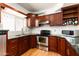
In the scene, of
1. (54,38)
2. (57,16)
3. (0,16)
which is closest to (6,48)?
(0,16)

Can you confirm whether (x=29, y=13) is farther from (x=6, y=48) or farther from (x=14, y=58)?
(x=14, y=58)

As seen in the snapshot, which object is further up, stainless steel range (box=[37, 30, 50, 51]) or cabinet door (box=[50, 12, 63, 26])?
cabinet door (box=[50, 12, 63, 26])

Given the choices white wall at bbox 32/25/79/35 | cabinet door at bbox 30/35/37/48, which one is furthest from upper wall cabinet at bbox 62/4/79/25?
cabinet door at bbox 30/35/37/48

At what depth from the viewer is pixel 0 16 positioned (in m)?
2.55

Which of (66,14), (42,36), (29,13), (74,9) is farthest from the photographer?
(29,13)

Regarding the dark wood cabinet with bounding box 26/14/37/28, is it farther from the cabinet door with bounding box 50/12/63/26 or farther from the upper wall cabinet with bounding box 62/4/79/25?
the upper wall cabinet with bounding box 62/4/79/25

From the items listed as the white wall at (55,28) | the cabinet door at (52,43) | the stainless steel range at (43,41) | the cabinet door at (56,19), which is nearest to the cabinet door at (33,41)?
the stainless steel range at (43,41)

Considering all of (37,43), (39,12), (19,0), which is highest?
(39,12)

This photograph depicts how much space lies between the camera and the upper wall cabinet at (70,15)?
3237 mm

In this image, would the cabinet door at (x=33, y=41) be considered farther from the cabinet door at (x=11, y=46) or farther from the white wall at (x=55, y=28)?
the cabinet door at (x=11, y=46)

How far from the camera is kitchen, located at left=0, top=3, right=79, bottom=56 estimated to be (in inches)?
112

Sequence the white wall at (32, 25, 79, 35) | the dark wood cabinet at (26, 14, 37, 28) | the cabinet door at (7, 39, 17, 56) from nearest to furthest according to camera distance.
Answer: the cabinet door at (7, 39, 17, 56), the white wall at (32, 25, 79, 35), the dark wood cabinet at (26, 14, 37, 28)

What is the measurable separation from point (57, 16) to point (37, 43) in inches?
60.8

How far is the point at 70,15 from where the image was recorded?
138 inches
